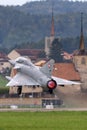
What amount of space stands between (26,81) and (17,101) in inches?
771

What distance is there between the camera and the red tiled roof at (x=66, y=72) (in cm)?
11912

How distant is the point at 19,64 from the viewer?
246 feet

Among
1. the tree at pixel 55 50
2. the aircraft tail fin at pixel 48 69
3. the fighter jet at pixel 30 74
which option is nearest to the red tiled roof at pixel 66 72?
the fighter jet at pixel 30 74
